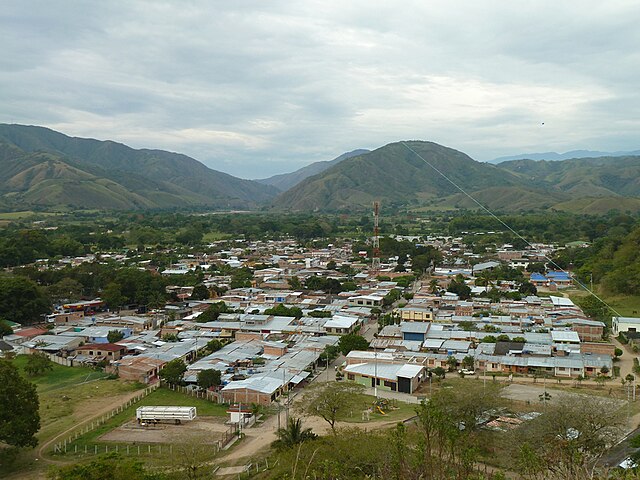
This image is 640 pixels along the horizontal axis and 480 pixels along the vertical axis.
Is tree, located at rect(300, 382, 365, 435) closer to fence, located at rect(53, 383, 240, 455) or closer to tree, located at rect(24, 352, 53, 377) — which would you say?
fence, located at rect(53, 383, 240, 455)

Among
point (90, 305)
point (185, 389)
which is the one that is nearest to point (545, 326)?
point (185, 389)

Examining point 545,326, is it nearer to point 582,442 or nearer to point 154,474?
point 582,442

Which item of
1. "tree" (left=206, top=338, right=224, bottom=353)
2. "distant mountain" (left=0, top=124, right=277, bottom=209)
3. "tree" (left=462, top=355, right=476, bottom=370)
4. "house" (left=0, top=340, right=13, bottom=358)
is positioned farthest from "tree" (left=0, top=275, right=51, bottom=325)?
"distant mountain" (left=0, top=124, right=277, bottom=209)

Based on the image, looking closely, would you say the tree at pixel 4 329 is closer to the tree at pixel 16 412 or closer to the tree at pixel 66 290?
the tree at pixel 66 290

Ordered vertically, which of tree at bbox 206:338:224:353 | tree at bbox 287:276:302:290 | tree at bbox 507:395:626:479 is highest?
tree at bbox 507:395:626:479

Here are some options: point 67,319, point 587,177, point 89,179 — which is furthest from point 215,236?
point 587,177

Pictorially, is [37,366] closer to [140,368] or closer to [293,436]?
→ [140,368]
